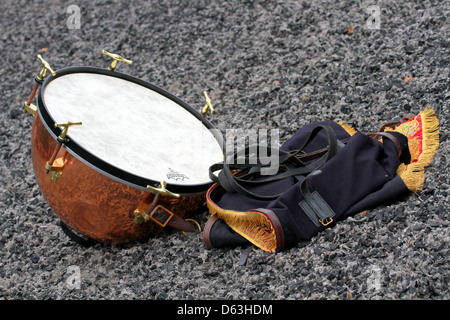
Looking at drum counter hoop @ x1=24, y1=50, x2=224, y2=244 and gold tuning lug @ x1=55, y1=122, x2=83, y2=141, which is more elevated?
gold tuning lug @ x1=55, y1=122, x2=83, y2=141

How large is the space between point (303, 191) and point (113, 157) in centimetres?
72

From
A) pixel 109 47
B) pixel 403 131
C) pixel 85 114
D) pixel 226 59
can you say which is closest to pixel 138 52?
pixel 109 47

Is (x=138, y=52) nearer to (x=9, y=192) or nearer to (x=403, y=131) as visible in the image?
(x=9, y=192)

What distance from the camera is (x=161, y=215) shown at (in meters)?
2.15

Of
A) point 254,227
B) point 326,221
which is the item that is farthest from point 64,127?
point 326,221

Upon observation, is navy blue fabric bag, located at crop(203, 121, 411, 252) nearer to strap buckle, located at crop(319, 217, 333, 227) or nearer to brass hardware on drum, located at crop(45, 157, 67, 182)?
strap buckle, located at crop(319, 217, 333, 227)

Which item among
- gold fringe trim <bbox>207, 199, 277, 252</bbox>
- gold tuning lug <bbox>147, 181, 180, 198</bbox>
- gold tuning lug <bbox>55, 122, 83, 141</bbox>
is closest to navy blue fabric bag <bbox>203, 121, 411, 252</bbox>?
gold fringe trim <bbox>207, 199, 277, 252</bbox>

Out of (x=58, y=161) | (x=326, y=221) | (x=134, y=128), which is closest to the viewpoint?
(x=326, y=221)

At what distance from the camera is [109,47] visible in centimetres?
368

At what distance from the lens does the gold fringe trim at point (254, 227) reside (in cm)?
193

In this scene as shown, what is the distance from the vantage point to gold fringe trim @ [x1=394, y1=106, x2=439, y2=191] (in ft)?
6.48

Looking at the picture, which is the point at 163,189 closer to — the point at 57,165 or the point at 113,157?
the point at 113,157

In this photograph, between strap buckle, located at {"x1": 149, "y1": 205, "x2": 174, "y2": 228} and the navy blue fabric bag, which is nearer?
the navy blue fabric bag

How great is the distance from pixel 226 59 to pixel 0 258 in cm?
167
